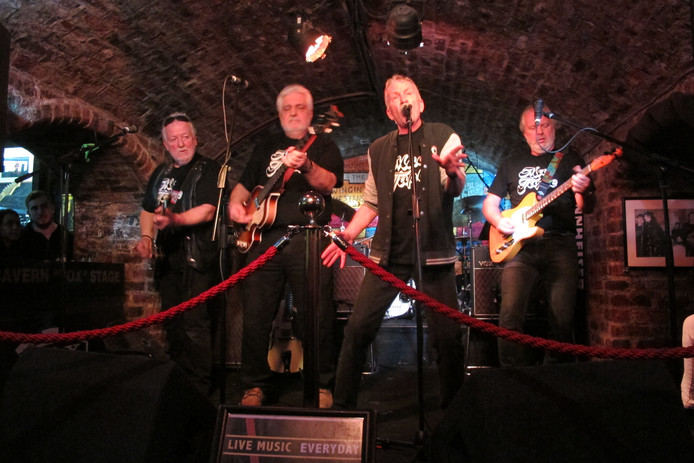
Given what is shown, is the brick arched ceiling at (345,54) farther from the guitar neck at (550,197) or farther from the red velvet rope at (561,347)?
the red velvet rope at (561,347)

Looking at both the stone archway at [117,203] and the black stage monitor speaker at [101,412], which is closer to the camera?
the black stage monitor speaker at [101,412]

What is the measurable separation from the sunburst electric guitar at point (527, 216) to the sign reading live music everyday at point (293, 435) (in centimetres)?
222

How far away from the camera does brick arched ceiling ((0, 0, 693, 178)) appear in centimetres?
376

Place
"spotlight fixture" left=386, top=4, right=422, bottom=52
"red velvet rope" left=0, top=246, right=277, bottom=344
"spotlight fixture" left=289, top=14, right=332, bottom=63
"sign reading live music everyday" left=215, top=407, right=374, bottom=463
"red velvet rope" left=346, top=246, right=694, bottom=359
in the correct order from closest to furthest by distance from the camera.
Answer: "sign reading live music everyday" left=215, top=407, right=374, bottom=463 → "red velvet rope" left=346, top=246, right=694, bottom=359 → "red velvet rope" left=0, top=246, right=277, bottom=344 → "spotlight fixture" left=386, top=4, right=422, bottom=52 → "spotlight fixture" left=289, top=14, right=332, bottom=63

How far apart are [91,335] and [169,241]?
1.71m

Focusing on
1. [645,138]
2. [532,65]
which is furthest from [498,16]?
[645,138]

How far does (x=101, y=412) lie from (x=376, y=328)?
141cm

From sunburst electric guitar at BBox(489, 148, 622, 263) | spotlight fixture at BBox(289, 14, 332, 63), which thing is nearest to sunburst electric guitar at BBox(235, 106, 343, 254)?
sunburst electric guitar at BBox(489, 148, 622, 263)

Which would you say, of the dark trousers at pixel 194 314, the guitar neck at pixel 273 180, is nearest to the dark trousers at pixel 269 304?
the guitar neck at pixel 273 180

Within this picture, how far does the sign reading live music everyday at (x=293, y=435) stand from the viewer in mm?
1586

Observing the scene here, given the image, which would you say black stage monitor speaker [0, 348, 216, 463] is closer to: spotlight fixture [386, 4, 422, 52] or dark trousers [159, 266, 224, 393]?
dark trousers [159, 266, 224, 393]

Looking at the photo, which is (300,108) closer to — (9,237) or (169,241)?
(169,241)

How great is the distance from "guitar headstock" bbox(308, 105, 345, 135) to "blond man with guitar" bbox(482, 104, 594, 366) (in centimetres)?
139

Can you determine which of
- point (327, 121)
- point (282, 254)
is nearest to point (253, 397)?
point (282, 254)
